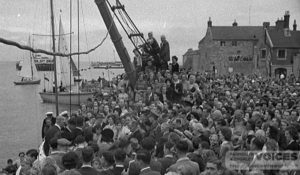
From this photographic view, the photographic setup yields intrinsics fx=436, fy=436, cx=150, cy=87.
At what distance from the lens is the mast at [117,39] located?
56.4 ft

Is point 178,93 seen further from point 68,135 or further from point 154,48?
point 68,135

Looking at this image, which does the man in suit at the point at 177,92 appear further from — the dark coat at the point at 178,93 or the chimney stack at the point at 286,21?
the chimney stack at the point at 286,21

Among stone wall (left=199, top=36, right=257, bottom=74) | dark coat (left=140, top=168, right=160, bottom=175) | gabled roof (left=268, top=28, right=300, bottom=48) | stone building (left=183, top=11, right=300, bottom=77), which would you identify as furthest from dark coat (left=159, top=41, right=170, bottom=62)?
stone wall (left=199, top=36, right=257, bottom=74)

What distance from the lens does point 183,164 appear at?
5.67m

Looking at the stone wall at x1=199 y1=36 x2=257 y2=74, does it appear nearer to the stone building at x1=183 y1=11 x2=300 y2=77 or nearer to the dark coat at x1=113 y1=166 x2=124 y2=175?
the stone building at x1=183 y1=11 x2=300 y2=77

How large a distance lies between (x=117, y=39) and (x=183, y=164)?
12.9 meters

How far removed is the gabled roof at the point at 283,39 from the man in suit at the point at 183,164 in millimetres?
57931

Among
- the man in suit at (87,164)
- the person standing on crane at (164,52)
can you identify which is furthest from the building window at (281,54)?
the man in suit at (87,164)

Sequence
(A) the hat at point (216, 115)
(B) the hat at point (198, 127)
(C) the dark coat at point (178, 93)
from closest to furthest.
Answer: (B) the hat at point (198, 127) → (A) the hat at point (216, 115) → (C) the dark coat at point (178, 93)

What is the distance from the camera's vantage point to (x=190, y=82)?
1554 centimetres

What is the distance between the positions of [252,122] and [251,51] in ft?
218

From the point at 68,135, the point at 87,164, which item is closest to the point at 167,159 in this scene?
the point at 87,164

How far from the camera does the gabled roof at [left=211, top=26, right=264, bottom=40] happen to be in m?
73.6

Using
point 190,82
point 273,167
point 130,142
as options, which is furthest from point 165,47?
point 273,167
